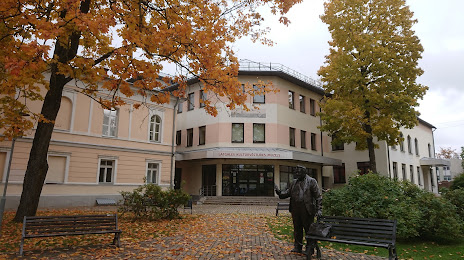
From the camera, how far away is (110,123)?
21.9 meters

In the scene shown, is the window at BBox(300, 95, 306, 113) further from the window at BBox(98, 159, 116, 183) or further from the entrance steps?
the window at BBox(98, 159, 116, 183)

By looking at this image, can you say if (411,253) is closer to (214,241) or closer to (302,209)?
(302,209)

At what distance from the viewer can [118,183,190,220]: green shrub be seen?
11961 mm

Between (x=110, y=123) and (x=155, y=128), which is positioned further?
(x=155, y=128)

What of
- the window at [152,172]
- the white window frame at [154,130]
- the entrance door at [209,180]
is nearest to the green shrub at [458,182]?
the entrance door at [209,180]

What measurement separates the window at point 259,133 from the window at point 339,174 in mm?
9971

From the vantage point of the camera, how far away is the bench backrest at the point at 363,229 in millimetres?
6051

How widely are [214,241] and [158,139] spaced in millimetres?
16998

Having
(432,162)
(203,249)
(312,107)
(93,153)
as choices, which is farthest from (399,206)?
(432,162)

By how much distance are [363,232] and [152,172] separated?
19638 millimetres

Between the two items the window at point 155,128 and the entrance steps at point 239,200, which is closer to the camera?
the window at point 155,128

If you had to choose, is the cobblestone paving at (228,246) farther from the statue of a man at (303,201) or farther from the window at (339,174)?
the window at (339,174)

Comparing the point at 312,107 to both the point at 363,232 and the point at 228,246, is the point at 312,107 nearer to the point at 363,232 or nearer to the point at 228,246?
the point at 228,246

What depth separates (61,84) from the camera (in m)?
10.8
